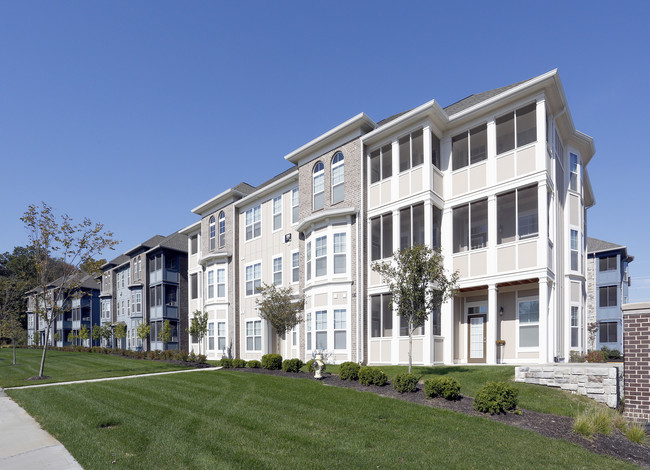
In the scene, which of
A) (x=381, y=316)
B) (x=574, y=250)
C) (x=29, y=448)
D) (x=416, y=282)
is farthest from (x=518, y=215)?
(x=29, y=448)

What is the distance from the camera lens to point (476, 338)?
18016 millimetres

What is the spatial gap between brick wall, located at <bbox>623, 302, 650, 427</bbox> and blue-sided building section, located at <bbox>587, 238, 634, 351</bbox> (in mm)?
26100

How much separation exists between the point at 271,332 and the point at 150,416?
16.0 m

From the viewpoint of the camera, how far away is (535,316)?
54.1 ft

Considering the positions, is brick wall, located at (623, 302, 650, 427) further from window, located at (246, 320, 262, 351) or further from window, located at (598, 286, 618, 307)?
window, located at (598, 286, 618, 307)

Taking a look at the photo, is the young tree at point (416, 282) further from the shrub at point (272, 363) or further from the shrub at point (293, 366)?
the shrub at point (272, 363)

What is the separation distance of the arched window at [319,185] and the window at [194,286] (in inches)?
592

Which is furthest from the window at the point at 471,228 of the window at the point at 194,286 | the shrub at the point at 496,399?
the window at the point at 194,286

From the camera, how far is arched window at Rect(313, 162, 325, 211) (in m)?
21.2

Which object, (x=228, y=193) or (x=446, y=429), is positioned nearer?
(x=446, y=429)

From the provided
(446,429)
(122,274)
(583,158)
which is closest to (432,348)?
(446,429)

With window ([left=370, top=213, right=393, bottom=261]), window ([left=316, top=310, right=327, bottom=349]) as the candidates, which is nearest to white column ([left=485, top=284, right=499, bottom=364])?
window ([left=370, top=213, right=393, bottom=261])

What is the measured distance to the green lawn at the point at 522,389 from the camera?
34.4 ft

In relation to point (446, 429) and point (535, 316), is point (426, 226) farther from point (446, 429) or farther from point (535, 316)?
point (446, 429)
